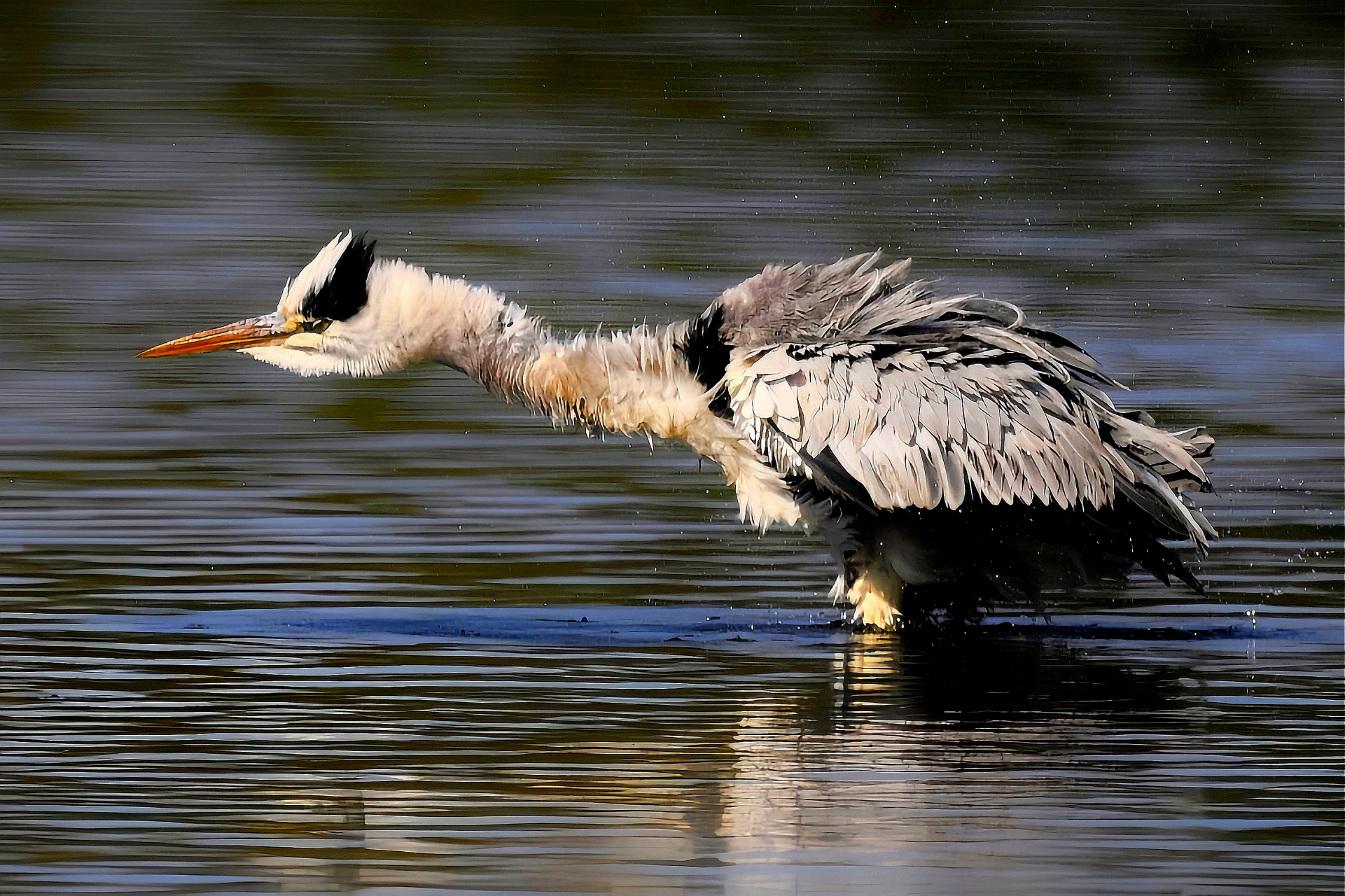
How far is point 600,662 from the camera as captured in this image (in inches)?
354

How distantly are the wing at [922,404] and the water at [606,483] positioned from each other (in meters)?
0.59

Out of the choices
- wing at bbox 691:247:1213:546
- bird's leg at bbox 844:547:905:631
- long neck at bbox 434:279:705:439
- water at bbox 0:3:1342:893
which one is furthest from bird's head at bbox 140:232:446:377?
bird's leg at bbox 844:547:905:631

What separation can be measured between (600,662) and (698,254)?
8.95m

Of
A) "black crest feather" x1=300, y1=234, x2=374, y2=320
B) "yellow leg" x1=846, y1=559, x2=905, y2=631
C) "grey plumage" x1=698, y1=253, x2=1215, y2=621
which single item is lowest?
"yellow leg" x1=846, y1=559, x2=905, y2=631

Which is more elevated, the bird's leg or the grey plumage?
the grey plumage

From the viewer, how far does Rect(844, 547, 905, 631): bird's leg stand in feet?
33.0

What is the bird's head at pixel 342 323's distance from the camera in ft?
35.0

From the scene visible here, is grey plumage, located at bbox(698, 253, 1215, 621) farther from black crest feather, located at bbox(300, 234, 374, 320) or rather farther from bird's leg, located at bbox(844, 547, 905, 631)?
black crest feather, located at bbox(300, 234, 374, 320)

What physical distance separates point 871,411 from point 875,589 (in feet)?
2.57

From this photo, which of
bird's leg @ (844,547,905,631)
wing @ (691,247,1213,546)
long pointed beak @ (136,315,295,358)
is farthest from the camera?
long pointed beak @ (136,315,295,358)

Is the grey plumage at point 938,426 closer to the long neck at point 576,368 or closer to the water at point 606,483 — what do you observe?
the long neck at point 576,368

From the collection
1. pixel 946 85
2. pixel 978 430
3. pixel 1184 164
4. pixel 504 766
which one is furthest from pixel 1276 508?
pixel 946 85

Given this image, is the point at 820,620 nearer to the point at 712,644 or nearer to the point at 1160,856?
the point at 712,644

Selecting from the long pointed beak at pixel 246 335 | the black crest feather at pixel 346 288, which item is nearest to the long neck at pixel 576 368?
the black crest feather at pixel 346 288
